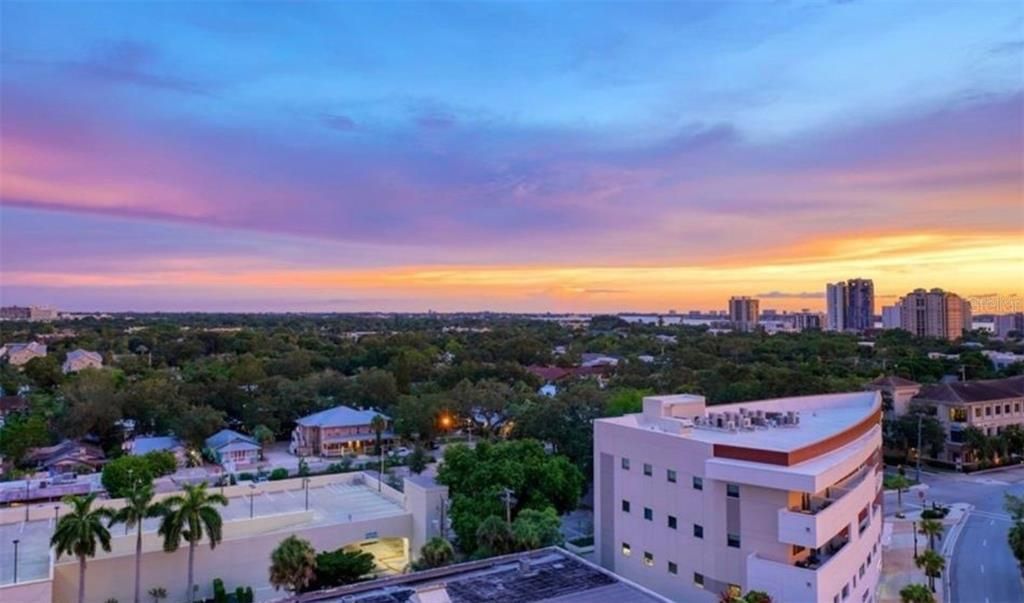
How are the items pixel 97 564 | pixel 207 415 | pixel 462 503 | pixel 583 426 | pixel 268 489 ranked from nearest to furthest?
pixel 97 564
pixel 462 503
pixel 268 489
pixel 583 426
pixel 207 415

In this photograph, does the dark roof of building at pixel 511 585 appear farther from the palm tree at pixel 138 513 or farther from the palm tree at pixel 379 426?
the palm tree at pixel 379 426

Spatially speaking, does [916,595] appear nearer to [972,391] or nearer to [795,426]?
[795,426]

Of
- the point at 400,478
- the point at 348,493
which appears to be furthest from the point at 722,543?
the point at 400,478

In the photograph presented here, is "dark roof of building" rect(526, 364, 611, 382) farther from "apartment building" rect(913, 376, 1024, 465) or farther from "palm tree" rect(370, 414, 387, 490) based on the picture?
"apartment building" rect(913, 376, 1024, 465)

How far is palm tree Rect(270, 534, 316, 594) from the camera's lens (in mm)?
26516

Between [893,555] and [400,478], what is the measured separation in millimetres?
29807

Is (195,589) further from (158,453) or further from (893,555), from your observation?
(893,555)

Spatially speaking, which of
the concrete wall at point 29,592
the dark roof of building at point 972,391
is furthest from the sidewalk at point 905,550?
the concrete wall at point 29,592

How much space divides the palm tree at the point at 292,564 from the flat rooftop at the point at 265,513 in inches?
313

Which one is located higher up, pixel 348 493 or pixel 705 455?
pixel 705 455

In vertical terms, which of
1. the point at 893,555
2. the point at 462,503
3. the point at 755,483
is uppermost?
the point at 755,483

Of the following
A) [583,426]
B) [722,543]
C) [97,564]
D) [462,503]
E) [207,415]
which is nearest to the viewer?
[722,543]

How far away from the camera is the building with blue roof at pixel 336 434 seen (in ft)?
205

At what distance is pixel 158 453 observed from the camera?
48562 mm
